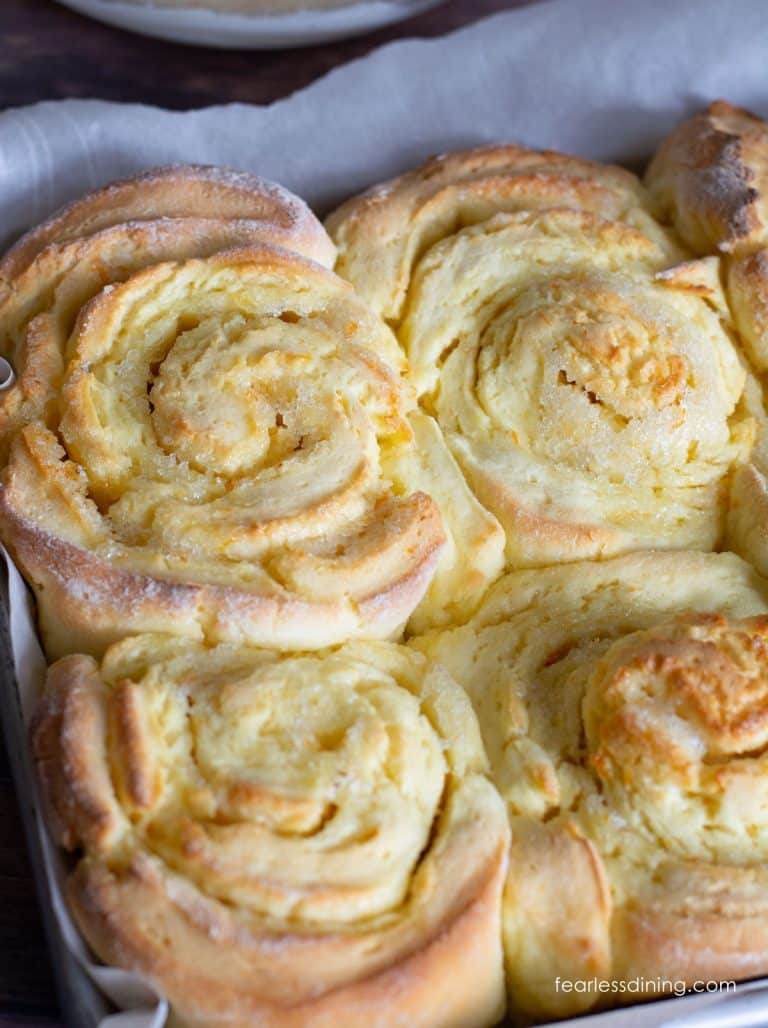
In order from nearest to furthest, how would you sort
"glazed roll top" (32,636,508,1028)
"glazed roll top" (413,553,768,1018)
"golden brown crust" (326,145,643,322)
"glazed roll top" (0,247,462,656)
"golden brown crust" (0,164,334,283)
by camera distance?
1. "glazed roll top" (32,636,508,1028)
2. "glazed roll top" (413,553,768,1018)
3. "glazed roll top" (0,247,462,656)
4. "golden brown crust" (0,164,334,283)
5. "golden brown crust" (326,145,643,322)

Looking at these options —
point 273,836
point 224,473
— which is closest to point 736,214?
point 224,473

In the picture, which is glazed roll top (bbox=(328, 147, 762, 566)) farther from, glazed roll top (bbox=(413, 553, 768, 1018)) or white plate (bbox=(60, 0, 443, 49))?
white plate (bbox=(60, 0, 443, 49))

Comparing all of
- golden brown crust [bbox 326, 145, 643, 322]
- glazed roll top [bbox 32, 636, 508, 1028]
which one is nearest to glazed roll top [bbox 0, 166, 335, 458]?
golden brown crust [bbox 326, 145, 643, 322]

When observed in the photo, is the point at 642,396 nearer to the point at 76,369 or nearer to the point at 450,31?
the point at 76,369

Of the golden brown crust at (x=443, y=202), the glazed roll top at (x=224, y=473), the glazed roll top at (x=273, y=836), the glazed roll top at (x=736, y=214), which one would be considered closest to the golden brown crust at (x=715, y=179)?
the glazed roll top at (x=736, y=214)

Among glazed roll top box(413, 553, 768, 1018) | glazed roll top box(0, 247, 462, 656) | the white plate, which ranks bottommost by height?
glazed roll top box(413, 553, 768, 1018)
